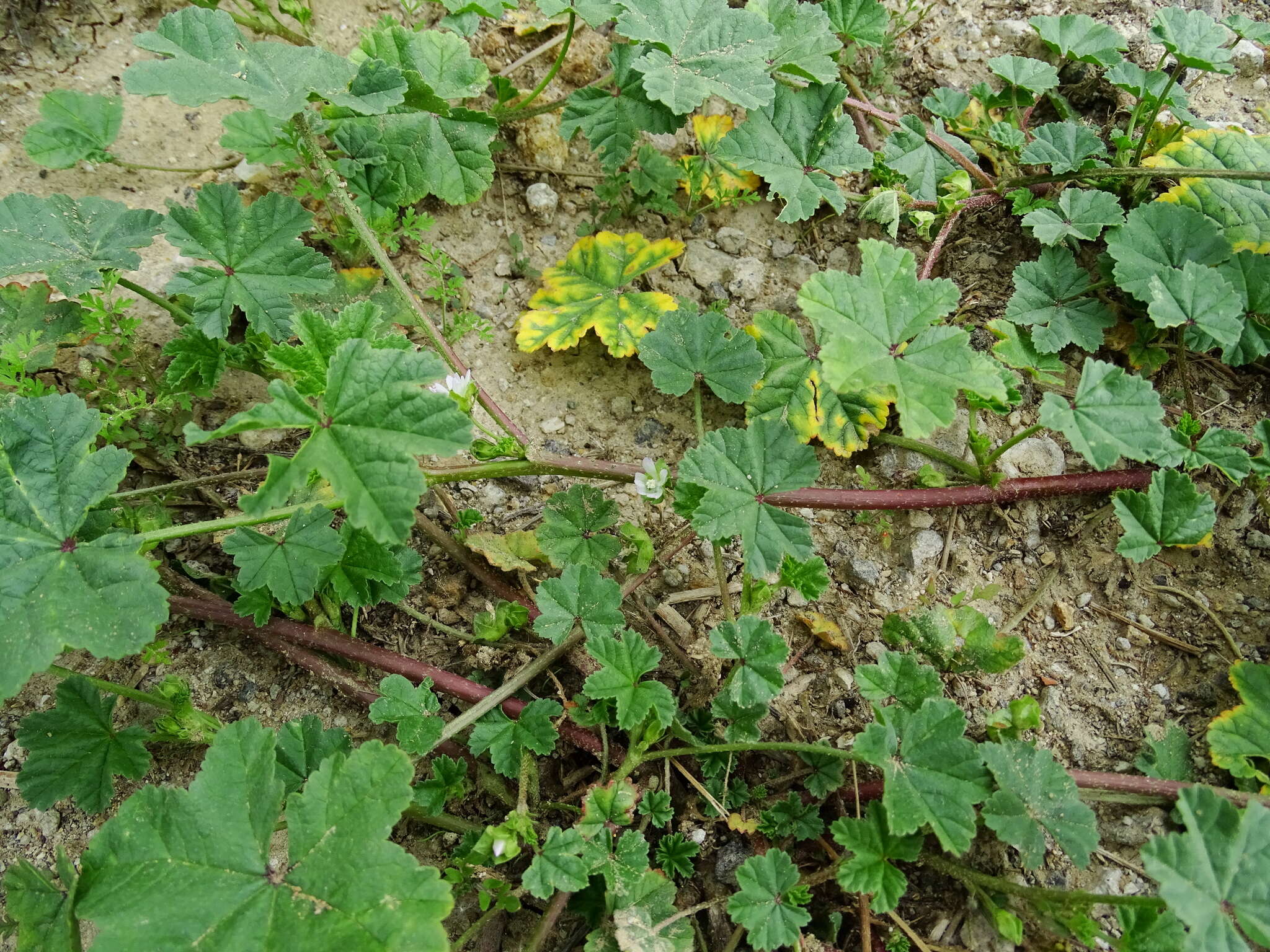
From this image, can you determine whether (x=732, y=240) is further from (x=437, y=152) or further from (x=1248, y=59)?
(x=1248, y=59)

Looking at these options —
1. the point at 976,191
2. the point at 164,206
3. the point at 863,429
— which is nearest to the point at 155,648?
the point at 164,206

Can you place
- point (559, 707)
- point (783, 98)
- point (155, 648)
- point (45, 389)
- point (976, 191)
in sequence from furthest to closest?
point (976, 191) < point (783, 98) < point (45, 389) < point (155, 648) < point (559, 707)

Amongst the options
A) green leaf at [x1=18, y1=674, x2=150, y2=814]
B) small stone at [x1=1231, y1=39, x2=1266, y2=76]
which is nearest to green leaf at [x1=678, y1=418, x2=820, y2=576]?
green leaf at [x1=18, y1=674, x2=150, y2=814]

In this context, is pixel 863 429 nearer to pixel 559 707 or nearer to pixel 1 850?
pixel 559 707

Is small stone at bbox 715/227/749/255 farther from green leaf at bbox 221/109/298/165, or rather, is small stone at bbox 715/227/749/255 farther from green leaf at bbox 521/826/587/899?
green leaf at bbox 521/826/587/899

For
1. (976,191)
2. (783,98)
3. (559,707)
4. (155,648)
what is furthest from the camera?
(976,191)

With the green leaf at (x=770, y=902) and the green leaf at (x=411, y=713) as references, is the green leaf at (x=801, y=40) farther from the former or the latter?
the green leaf at (x=770, y=902)
